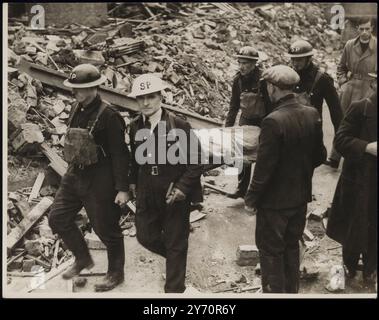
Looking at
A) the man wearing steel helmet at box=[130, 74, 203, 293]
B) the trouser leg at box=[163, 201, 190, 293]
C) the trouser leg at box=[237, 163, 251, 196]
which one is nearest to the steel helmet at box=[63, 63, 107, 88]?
the man wearing steel helmet at box=[130, 74, 203, 293]

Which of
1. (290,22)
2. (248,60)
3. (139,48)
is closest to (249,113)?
(248,60)

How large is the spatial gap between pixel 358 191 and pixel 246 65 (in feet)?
6.68

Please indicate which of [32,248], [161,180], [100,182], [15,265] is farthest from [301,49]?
[15,265]

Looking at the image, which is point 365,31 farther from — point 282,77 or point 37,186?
point 37,186

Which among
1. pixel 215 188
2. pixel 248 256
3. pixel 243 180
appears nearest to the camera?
pixel 248 256

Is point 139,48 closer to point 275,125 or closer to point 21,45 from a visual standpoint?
point 21,45

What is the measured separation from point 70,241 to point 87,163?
36.6 inches

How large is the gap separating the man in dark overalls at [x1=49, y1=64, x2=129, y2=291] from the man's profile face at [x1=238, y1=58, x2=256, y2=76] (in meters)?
1.89

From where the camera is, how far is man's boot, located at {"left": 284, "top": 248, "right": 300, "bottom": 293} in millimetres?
4738

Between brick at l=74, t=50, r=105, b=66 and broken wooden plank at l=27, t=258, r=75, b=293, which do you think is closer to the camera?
broken wooden plank at l=27, t=258, r=75, b=293

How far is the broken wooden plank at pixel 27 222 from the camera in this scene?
18.1 feet

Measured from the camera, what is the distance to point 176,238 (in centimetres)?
475

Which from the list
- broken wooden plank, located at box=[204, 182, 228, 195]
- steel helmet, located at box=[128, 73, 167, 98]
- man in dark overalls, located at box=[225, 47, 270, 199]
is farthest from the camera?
broken wooden plank, located at box=[204, 182, 228, 195]

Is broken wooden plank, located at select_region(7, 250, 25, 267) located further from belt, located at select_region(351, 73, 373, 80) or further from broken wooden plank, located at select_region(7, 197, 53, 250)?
belt, located at select_region(351, 73, 373, 80)
